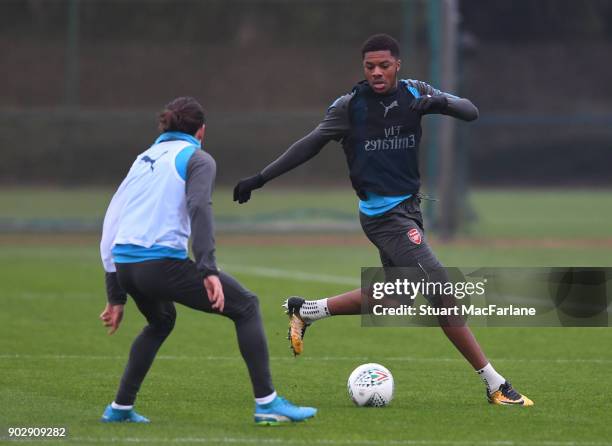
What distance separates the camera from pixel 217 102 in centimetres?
3512

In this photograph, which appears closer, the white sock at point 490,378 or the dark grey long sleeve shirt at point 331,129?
the white sock at point 490,378

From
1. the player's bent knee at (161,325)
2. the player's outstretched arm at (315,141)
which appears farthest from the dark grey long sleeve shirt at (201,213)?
the player's outstretched arm at (315,141)

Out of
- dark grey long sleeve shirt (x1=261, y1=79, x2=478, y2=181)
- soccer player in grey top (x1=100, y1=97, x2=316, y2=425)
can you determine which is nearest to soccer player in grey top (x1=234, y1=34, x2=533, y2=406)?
dark grey long sleeve shirt (x1=261, y1=79, x2=478, y2=181)

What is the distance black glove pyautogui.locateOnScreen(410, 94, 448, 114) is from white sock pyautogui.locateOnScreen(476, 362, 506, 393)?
1.78m

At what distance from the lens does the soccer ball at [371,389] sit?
858cm

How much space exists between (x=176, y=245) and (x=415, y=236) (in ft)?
6.82

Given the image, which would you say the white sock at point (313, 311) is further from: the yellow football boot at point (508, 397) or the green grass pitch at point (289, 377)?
the yellow football boot at point (508, 397)

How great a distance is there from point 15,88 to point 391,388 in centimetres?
2379

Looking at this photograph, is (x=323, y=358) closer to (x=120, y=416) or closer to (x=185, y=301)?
(x=120, y=416)

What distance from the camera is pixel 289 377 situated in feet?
32.5

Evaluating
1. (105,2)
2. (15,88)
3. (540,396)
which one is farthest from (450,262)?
(105,2)

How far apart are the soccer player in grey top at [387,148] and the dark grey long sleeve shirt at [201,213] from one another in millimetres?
1365

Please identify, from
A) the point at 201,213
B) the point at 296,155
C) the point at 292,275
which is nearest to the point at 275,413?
the point at 201,213

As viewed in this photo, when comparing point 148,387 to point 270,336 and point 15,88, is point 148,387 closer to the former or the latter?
point 270,336
